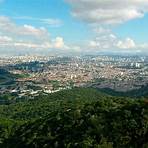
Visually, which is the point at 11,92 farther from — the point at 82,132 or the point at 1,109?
the point at 82,132

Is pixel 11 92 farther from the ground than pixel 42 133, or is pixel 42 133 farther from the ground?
pixel 42 133

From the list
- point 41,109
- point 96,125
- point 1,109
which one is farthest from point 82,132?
point 1,109

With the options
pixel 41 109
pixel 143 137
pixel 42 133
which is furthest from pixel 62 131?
pixel 41 109

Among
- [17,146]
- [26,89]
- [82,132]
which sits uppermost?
[82,132]

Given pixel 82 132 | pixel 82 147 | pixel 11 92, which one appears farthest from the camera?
pixel 11 92

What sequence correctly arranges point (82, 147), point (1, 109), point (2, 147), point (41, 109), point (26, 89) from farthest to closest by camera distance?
point (26, 89) < point (1, 109) < point (41, 109) < point (2, 147) < point (82, 147)

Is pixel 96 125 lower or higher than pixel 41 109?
higher

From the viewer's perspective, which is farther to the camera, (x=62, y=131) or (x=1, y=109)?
(x=1, y=109)

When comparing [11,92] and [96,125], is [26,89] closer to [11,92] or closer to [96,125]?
[11,92]

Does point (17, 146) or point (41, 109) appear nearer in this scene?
point (17, 146)
